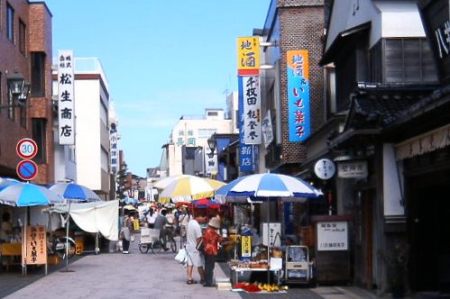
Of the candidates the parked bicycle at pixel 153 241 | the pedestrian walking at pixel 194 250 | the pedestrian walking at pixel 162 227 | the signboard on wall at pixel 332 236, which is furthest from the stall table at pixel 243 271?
the pedestrian walking at pixel 162 227

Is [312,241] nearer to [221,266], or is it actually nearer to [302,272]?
[302,272]

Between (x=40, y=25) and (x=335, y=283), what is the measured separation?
24434 millimetres

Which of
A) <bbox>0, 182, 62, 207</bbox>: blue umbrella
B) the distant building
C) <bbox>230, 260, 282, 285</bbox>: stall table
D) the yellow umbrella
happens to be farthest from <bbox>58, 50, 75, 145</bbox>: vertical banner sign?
the distant building

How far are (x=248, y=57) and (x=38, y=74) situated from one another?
11.4 meters

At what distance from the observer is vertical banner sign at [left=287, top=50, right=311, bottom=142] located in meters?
27.8

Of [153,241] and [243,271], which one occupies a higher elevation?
[243,271]

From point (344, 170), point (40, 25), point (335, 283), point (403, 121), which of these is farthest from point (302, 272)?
point (40, 25)

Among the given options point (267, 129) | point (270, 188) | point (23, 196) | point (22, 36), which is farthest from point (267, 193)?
point (22, 36)

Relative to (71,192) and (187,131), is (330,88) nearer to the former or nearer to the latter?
(71,192)

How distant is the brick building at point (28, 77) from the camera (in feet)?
101

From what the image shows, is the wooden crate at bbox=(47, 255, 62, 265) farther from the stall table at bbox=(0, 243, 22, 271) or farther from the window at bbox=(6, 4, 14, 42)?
the window at bbox=(6, 4, 14, 42)

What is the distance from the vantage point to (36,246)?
22.8 m

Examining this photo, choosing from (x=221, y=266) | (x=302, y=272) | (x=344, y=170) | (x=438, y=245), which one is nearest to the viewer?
(x=438, y=245)

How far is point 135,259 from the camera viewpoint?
97.0 ft
